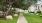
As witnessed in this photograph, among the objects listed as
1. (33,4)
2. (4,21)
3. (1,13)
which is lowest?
(4,21)

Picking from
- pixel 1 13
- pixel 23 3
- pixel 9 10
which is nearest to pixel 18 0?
pixel 23 3

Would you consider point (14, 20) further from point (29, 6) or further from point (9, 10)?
point (29, 6)

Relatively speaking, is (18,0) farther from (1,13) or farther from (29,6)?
(1,13)

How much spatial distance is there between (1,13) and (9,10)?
11cm

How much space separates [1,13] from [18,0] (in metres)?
0.28

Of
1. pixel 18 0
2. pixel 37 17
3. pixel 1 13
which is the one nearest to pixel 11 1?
pixel 18 0

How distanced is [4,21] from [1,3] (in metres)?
0.24

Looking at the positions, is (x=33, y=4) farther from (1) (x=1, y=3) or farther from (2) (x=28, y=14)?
(1) (x=1, y=3)

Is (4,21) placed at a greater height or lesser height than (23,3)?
lesser

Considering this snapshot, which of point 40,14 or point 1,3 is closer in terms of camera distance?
point 1,3

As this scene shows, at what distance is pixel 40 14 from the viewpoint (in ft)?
5.36

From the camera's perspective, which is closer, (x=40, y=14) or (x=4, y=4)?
(x=4, y=4)

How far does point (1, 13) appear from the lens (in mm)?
1551

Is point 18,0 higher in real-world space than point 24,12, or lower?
higher
